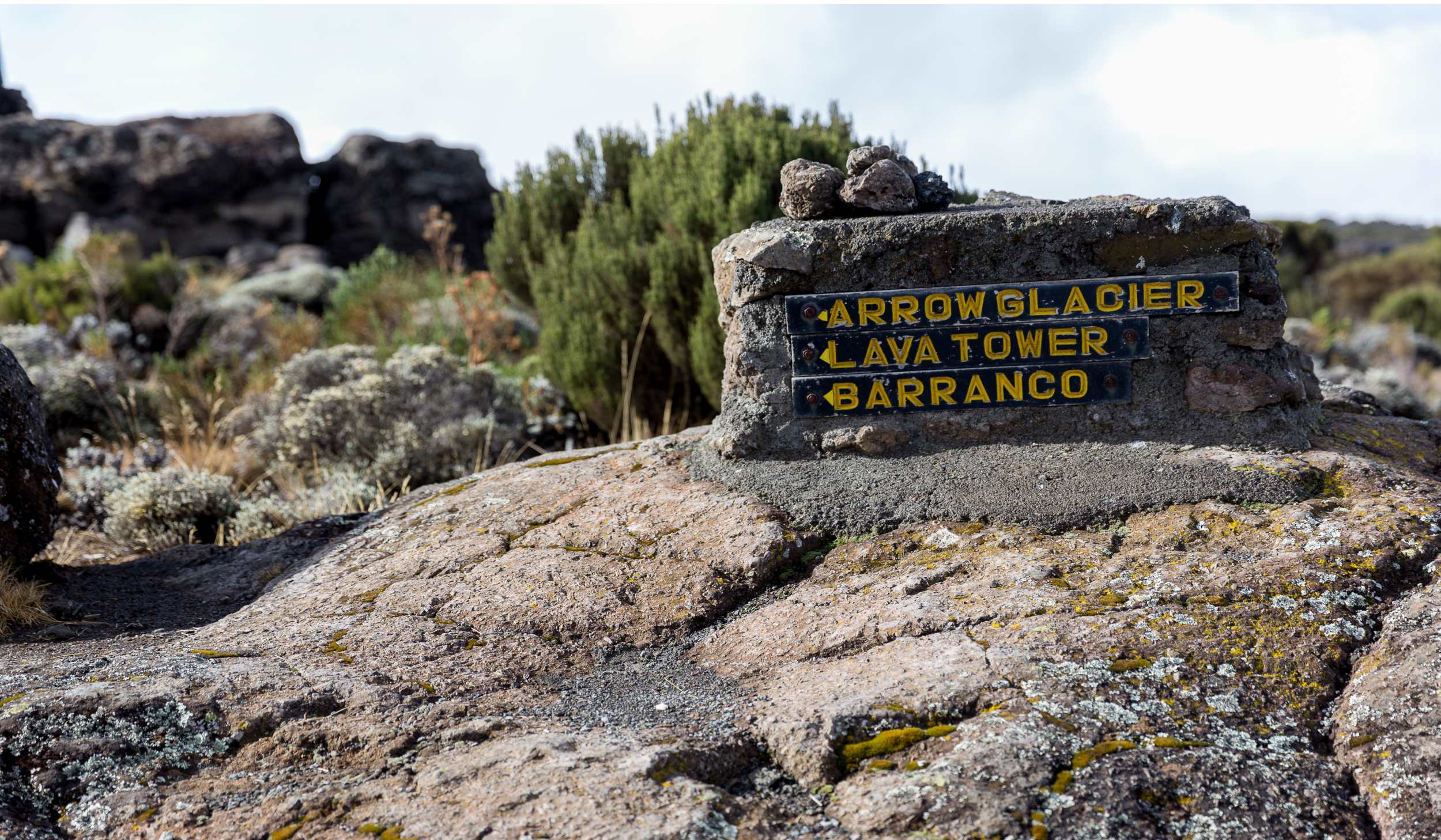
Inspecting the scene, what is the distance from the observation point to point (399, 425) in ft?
23.2

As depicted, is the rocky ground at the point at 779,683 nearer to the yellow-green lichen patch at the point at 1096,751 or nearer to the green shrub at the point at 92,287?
the yellow-green lichen patch at the point at 1096,751

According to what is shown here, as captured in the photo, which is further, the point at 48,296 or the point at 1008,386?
the point at 48,296

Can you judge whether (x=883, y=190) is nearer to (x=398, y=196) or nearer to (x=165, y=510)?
(x=165, y=510)

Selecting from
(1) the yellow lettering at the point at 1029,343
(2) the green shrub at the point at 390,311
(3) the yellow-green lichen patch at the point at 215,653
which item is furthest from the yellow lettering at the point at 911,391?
(2) the green shrub at the point at 390,311

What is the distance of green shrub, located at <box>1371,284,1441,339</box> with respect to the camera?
80.1ft

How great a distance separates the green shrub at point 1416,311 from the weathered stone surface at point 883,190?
78.7 feet

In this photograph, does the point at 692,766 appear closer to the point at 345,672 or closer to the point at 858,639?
the point at 858,639

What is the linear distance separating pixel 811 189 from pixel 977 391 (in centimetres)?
109

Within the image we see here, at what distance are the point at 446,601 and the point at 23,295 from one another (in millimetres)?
9546

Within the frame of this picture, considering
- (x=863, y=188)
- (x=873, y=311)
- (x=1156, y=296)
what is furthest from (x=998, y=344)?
(x=863, y=188)

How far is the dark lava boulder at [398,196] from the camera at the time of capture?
63.5ft

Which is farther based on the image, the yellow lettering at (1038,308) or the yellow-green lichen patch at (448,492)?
the yellow-green lichen patch at (448,492)

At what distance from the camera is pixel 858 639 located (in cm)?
343

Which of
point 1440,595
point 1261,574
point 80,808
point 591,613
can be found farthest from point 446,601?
point 1440,595
